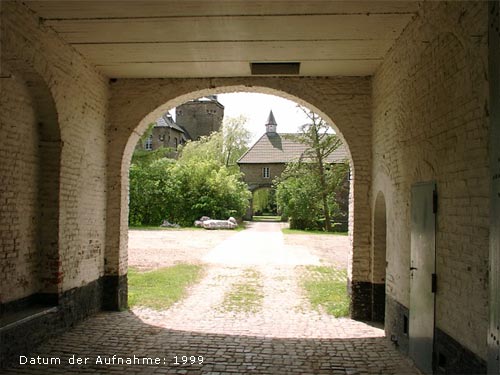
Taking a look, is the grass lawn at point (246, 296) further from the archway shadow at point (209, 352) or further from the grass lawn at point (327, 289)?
the archway shadow at point (209, 352)

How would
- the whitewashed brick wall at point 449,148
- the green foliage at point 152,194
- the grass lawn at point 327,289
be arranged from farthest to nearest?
the green foliage at point 152,194 < the grass lawn at point 327,289 < the whitewashed brick wall at point 449,148

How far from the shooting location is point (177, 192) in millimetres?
27297

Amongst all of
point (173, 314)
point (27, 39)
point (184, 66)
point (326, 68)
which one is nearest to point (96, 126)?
point (184, 66)

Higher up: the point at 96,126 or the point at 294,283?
the point at 96,126

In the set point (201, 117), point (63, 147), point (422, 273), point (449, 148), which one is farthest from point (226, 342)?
point (201, 117)

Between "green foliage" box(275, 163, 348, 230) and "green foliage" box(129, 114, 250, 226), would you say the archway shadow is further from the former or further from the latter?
"green foliage" box(129, 114, 250, 226)

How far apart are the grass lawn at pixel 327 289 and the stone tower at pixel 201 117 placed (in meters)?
45.3

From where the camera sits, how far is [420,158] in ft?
16.6

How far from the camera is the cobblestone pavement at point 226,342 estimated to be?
5.09 meters

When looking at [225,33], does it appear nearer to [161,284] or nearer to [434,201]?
[434,201]

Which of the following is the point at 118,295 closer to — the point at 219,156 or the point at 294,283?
the point at 294,283

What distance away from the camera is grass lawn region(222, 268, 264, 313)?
8062mm

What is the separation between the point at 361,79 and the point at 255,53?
2.18 m

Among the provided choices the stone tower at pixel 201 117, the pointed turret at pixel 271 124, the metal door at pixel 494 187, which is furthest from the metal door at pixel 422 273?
the stone tower at pixel 201 117
